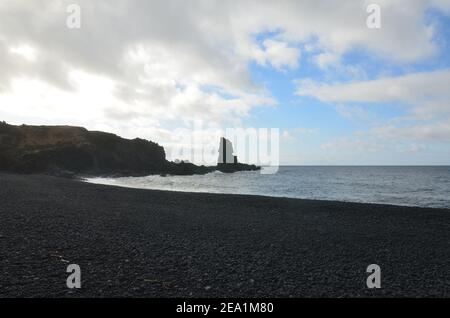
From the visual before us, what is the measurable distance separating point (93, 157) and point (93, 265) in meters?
83.5

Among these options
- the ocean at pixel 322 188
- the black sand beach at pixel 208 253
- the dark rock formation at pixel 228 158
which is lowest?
the ocean at pixel 322 188

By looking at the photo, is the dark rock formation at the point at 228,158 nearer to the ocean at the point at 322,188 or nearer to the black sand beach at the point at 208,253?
the ocean at the point at 322,188

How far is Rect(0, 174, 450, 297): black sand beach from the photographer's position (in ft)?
29.5

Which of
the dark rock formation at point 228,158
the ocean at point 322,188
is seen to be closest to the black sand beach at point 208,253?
the ocean at point 322,188

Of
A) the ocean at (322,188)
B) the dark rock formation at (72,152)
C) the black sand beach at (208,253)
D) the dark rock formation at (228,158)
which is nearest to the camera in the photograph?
the black sand beach at (208,253)

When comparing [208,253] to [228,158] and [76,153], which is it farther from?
[228,158]

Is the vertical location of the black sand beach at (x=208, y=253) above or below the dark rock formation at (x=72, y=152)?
below

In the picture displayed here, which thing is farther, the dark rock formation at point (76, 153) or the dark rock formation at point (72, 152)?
the dark rock formation at point (72, 152)

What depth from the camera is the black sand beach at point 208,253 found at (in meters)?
8.98

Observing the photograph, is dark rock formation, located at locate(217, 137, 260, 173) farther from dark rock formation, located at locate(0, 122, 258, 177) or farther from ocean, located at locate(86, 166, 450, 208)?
ocean, located at locate(86, 166, 450, 208)

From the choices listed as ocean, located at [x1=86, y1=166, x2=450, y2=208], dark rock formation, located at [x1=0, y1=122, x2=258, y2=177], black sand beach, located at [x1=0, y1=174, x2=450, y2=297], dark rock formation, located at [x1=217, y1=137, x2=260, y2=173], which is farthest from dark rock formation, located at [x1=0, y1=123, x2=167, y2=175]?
black sand beach, located at [x1=0, y1=174, x2=450, y2=297]

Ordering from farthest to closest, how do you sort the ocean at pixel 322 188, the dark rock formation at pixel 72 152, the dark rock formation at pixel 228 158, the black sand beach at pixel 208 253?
the dark rock formation at pixel 228 158
the dark rock formation at pixel 72 152
the ocean at pixel 322 188
the black sand beach at pixel 208 253

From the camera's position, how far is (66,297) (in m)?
7.86
